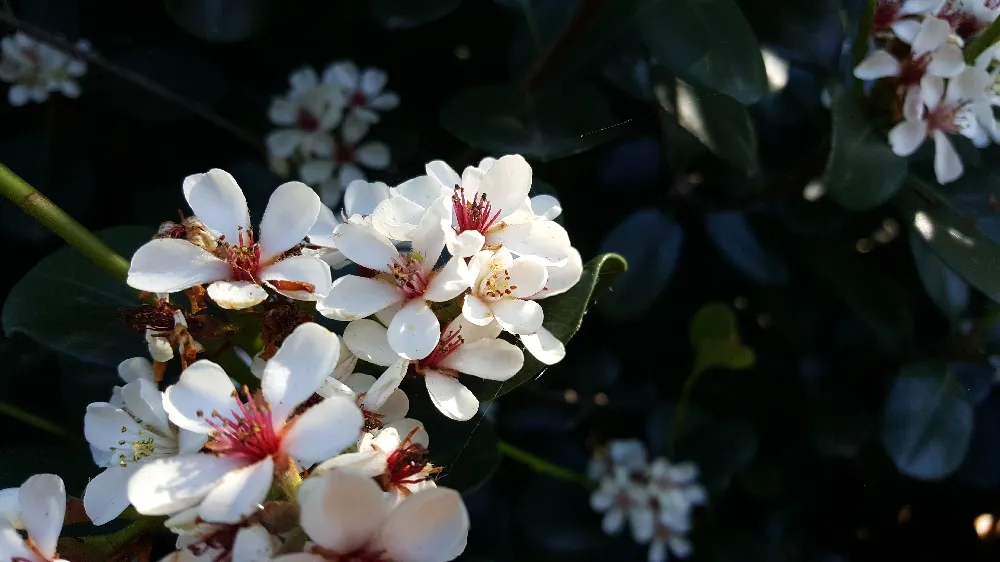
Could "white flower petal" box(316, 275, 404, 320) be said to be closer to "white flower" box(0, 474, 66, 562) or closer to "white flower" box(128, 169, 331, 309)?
"white flower" box(128, 169, 331, 309)

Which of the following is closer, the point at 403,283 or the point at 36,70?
the point at 403,283

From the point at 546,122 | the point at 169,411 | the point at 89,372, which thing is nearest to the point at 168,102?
the point at 89,372

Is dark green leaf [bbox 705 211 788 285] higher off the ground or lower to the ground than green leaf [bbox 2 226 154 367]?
lower

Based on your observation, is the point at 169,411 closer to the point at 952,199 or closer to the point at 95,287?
the point at 95,287

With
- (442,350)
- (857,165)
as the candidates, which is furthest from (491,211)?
(857,165)

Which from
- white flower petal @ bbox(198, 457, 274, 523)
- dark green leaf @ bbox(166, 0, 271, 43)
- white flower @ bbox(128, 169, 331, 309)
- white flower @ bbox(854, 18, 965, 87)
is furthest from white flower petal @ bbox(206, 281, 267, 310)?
white flower @ bbox(854, 18, 965, 87)

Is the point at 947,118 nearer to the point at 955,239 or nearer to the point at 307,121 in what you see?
the point at 955,239
